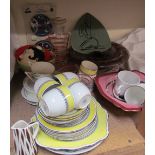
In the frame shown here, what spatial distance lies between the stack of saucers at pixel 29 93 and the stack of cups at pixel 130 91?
0.84 ft

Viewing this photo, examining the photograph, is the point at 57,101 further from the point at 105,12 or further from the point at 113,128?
the point at 105,12

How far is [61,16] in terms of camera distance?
978 millimetres

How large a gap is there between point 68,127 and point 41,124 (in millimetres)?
74

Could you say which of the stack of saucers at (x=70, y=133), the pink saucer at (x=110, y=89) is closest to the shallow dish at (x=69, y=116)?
the stack of saucers at (x=70, y=133)

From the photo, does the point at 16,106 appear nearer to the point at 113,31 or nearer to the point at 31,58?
the point at 31,58

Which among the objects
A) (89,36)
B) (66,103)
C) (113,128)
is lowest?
(113,128)

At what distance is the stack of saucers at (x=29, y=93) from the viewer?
0.80 metres

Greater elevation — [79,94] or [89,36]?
[89,36]

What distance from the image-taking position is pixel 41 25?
3.13 feet

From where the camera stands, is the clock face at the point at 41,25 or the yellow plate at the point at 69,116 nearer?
the yellow plate at the point at 69,116

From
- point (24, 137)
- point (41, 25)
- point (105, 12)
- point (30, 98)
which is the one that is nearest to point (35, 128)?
point (24, 137)

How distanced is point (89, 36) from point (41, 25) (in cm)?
19

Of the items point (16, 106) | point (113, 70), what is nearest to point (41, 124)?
point (16, 106)

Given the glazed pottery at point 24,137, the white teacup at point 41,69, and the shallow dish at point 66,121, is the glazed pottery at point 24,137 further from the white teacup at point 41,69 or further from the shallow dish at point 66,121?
the white teacup at point 41,69
